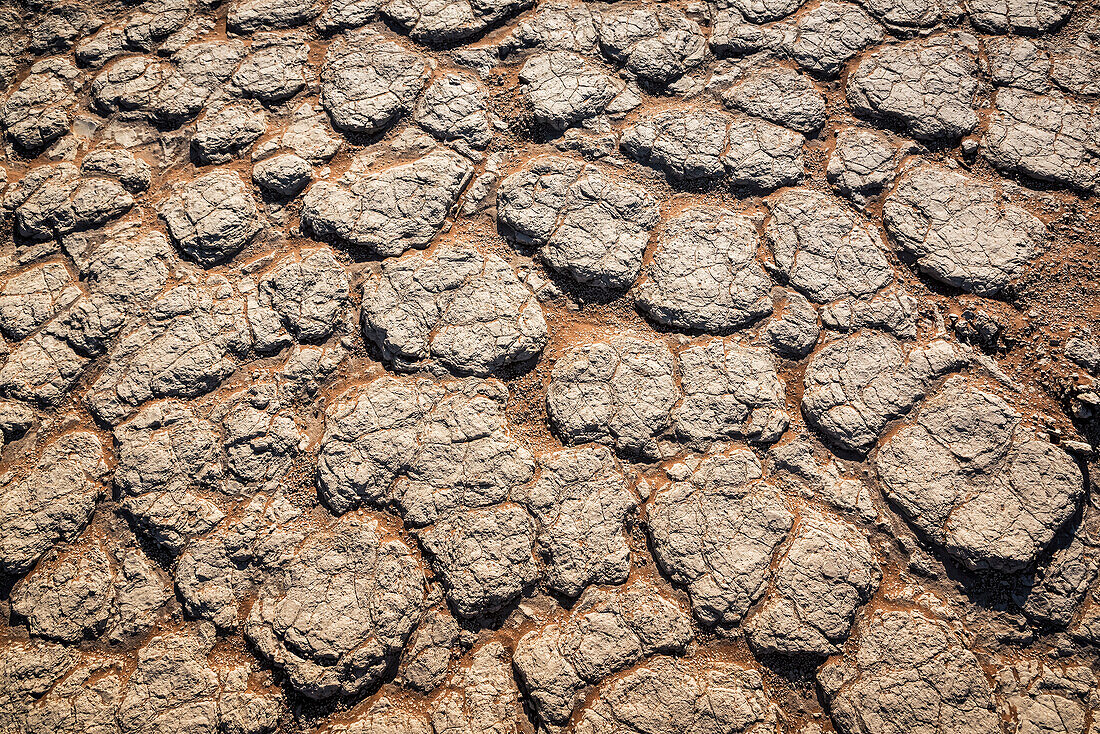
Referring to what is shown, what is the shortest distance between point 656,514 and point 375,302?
3.21 feet

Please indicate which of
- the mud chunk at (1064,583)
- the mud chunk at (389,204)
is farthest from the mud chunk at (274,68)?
the mud chunk at (1064,583)

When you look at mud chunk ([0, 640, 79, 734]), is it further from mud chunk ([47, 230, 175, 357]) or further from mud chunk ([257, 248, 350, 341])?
mud chunk ([257, 248, 350, 341])

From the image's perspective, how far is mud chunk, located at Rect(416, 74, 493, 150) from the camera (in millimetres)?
1900

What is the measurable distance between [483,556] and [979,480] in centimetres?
130

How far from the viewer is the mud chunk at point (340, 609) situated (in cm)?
143

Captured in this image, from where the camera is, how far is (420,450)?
1.59 m

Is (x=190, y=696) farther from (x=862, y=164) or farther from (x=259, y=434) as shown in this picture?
(x=862, y=164)

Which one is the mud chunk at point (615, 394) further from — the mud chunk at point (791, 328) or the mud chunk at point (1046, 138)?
the mud chunk at point (1046, 138)

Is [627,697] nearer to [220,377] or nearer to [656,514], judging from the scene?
[656,514]

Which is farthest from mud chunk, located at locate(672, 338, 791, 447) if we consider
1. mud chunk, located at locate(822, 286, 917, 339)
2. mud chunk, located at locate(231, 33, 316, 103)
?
mud chunk, located at locate(231, 33, 316, 103)

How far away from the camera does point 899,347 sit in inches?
66.1

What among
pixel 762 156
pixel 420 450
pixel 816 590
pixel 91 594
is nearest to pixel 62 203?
pixel 91 594

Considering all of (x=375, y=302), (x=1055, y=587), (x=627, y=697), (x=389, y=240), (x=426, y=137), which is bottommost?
(x=627, y=697)

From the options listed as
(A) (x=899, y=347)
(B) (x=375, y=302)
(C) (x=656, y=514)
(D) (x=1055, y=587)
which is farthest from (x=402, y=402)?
(D) (x=1055, y=587)
